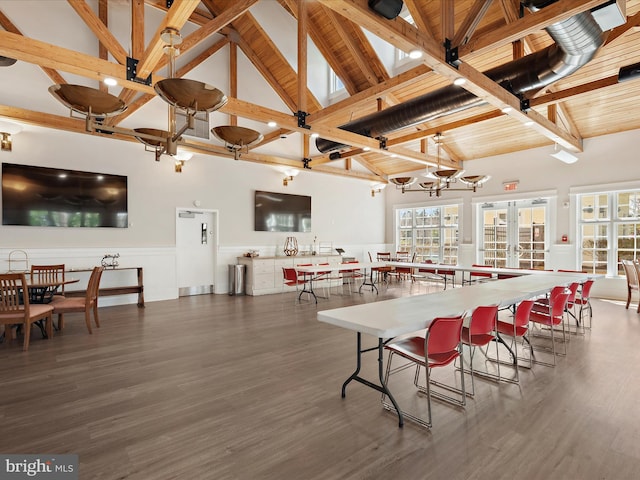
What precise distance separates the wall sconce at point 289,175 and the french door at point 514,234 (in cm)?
530

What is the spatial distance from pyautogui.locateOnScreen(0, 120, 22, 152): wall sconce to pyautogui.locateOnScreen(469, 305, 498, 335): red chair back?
7226 millimetres

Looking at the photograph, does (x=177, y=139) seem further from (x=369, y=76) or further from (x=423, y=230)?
(x=423, y=230)

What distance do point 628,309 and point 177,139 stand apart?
790 centimetres

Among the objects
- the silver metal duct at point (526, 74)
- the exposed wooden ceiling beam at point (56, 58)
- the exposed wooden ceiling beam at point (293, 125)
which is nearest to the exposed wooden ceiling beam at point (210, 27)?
the exposed wooden ceiling beam at point (56, 58)

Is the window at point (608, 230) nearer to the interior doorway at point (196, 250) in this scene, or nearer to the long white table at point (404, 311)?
the long white table at point (404, 311)

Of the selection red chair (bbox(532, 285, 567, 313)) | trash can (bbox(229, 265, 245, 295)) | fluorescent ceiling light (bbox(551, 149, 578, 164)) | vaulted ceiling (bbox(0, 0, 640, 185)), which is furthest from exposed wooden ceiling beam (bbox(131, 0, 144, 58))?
fluorescent ceiling light (bbox(551, 149, 578, 164))

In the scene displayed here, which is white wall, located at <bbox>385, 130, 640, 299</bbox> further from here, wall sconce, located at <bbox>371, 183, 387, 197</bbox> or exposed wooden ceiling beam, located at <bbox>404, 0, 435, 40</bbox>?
exposed wooden ceiling beam, located at <bbox>404, 0, 435, 40</bbox>

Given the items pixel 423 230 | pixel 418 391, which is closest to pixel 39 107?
pixel 418 391

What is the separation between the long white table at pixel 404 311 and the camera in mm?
2484

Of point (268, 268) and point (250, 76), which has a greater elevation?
point (250, 76)

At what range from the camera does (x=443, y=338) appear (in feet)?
8.32

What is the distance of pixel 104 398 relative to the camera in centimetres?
288

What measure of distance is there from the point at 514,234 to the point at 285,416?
8.56 m

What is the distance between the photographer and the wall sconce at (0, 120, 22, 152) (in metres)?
5.55
